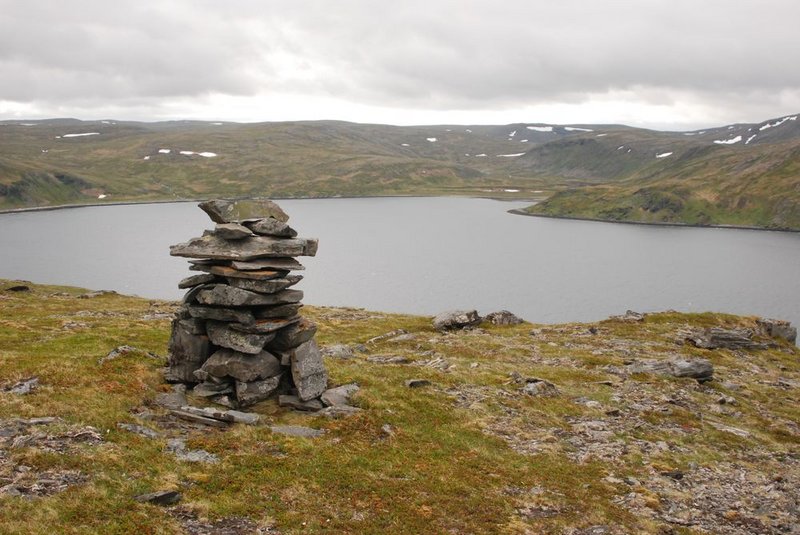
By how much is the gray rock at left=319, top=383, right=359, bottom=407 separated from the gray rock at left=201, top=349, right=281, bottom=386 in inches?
127

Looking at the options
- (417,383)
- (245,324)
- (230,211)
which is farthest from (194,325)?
(417,383)

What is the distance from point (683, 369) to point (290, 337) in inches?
1248

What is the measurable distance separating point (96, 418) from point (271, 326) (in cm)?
891

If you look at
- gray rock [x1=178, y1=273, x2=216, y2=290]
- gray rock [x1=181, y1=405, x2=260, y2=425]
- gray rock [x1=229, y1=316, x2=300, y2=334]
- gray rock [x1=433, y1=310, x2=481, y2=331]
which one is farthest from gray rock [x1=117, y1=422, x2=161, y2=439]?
gray rock [x1=433, y1=310, x2=481, y2=331]

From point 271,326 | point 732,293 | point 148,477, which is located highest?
point 271,326

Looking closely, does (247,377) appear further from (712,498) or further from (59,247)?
(59,247)

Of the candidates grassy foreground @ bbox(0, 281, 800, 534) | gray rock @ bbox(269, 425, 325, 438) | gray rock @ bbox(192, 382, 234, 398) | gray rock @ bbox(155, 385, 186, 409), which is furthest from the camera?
gray rock @ bbox(192, 382, 234, 398)

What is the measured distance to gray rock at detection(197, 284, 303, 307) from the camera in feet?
94.8

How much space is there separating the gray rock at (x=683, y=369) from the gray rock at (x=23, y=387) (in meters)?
41.0

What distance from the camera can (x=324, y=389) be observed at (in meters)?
31.0

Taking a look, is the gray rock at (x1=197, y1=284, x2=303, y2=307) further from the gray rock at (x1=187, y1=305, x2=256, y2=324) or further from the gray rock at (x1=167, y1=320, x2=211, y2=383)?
the gray rock at (x1=167, y1=320, x2=211, y2=383)

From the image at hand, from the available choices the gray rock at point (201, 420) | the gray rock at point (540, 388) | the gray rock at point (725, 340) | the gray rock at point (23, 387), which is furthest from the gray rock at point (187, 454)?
the gray rock at point (725, 340)

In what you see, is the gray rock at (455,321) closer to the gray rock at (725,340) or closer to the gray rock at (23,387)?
the gray rock at (725,340)

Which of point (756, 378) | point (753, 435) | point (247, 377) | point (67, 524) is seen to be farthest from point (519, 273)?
point (67, 524)
